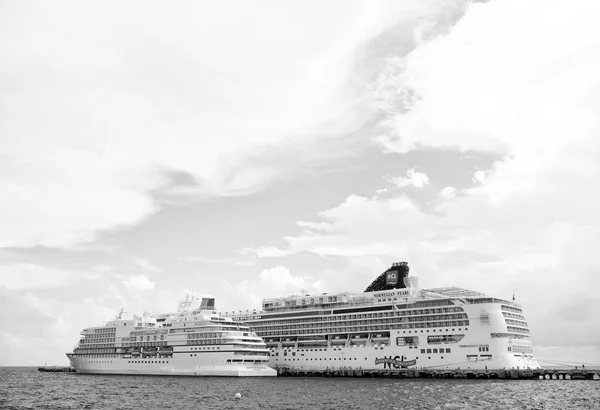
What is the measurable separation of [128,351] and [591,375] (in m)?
90.2

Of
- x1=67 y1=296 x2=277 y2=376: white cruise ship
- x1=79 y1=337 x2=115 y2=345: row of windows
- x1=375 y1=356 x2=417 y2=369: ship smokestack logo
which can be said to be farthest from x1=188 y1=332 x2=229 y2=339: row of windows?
x1=375 y1=356 x2=417 y2=369: ship smokestack logo

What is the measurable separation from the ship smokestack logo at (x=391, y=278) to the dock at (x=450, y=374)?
20.8 metres

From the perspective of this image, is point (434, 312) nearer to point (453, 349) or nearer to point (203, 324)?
point (453, 349)

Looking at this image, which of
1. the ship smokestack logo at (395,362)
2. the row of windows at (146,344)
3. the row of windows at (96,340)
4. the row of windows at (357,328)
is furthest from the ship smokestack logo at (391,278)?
the row of windows at (96,340)

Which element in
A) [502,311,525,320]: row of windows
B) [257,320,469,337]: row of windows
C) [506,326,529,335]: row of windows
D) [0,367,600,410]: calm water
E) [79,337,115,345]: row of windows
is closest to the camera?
[0,367,600,410]: calm water

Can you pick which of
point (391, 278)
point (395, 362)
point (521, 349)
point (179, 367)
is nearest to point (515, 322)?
point (521, 349)

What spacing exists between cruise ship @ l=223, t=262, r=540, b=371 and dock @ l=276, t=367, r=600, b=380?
92cm

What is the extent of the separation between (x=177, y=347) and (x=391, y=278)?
1811 inches

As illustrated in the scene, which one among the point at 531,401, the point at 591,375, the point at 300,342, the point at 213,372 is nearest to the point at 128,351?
the point at 213,372

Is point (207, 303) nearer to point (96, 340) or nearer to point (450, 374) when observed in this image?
point (96, 340)

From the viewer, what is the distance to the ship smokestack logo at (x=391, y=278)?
108375 mm

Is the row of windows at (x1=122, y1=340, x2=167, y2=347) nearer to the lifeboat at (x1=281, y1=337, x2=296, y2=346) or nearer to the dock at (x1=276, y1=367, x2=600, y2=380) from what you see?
the dock at (x1=276, y1=367, x2=600, y2=380)

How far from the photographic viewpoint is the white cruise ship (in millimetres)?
92312

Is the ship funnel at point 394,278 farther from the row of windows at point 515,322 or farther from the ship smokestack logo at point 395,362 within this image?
the row of windows at point 515,322
